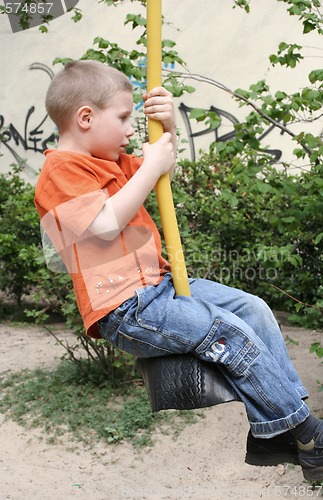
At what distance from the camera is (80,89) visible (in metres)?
2.26

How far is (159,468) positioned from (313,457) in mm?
2376

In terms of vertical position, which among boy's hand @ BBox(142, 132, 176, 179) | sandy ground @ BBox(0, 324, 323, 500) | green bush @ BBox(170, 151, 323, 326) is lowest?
sandy ground @ BBox(0, 324, 323, 500)

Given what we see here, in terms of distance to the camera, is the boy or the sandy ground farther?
the sandy ground

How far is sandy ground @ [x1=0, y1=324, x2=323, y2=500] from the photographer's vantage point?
4.20 m

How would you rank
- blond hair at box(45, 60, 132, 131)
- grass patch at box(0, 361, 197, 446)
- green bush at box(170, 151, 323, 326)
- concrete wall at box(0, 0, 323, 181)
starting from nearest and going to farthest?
blond hair at box(45, 60, 132, 131) → grass patch at box(0, 361, 197, 446) → green bush at box(170, 151, 323, 326) → concrete wall at box(0, 0, 323, 181)

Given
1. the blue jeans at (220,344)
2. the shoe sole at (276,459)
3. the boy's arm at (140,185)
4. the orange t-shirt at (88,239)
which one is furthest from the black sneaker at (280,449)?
the boy's arm at (140,185)

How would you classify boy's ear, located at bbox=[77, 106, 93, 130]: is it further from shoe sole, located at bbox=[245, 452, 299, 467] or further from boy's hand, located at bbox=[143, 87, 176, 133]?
shoe sole, located at bbox=[245, 452, 299, 467]

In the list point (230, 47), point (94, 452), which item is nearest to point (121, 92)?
point (94, 452)

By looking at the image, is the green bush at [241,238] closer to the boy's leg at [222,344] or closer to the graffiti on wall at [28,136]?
the boy's leg at [222,344]

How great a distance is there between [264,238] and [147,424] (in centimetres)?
205

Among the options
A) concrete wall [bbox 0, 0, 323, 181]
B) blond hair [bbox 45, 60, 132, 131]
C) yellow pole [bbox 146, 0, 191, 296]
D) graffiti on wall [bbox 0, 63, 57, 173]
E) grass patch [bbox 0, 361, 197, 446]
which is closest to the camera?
yellow pole [bbox 146, 0, 191, 296]

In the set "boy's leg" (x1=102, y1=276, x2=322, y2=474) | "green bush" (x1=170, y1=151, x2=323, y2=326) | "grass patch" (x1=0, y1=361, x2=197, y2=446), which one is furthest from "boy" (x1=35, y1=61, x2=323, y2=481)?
"green bush" (x1=170, y1=151, x2=323, y2=326)

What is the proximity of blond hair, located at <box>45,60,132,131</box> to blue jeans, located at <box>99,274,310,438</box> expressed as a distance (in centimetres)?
62

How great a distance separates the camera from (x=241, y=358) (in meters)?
2.16
